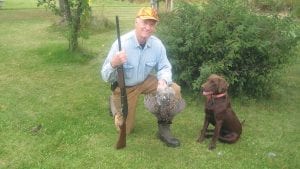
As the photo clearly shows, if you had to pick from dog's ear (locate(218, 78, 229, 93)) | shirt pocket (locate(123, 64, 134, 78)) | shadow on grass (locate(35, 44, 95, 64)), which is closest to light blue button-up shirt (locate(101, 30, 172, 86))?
shirt pocket (locate(123, 64, 134, 78))

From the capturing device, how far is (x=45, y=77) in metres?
9.24

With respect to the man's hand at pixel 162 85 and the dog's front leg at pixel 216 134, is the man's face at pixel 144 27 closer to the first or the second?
the man's hand at pixel 162 85

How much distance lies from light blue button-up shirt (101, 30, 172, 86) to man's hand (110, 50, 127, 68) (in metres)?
0.26

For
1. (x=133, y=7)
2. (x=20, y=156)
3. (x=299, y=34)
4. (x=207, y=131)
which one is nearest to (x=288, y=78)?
(x=299, y=34)

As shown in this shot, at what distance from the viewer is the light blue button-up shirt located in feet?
19.7

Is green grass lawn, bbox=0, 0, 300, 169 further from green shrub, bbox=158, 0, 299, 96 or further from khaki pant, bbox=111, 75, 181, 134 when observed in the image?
green shrub, bbox=158, 0, 299, 96

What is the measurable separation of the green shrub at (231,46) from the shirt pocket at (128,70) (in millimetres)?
1717

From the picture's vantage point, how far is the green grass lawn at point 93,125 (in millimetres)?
5902

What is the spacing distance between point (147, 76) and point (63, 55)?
443cm

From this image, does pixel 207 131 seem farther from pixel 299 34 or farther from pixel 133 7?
pixel 133 7

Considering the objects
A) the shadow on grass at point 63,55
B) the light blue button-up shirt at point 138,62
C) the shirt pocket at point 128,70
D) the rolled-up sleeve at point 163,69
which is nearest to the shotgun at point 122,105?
the light blue button-up shirt at point 138,62

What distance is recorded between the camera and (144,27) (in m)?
5.81

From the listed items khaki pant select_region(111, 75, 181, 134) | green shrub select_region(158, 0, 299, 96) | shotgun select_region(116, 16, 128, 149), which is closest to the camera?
shotgun select_region(116, 16, 128, 149)

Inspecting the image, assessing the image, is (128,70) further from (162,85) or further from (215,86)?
(215,86)
